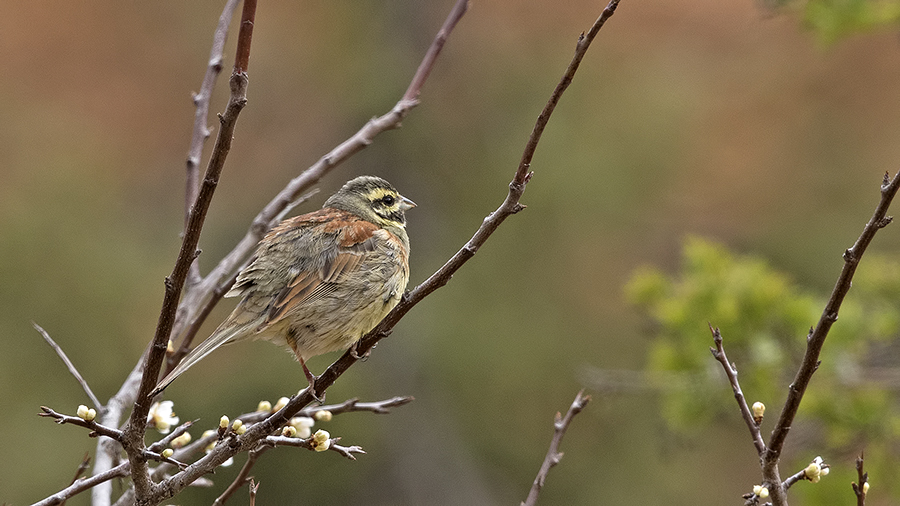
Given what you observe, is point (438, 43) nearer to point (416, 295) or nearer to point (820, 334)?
point (416, 295)

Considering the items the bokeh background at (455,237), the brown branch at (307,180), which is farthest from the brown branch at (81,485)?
the bokeh background at (455,237)

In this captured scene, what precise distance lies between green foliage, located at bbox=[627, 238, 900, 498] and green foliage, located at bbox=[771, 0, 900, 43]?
173 cm

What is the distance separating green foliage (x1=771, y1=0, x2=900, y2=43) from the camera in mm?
6066

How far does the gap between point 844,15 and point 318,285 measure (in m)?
4.29

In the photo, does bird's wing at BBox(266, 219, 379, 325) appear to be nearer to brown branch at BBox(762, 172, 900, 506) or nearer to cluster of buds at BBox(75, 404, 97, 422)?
cluster of buds at BBox(75, 404, 97, 422)

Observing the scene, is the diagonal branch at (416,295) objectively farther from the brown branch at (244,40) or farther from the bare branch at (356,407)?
the brown branch at (244,40)

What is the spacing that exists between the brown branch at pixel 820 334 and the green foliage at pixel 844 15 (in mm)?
4333

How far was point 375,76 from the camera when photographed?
550 inches

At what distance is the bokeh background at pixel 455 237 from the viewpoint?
11.7 meters

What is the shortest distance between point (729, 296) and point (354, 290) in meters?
3.36

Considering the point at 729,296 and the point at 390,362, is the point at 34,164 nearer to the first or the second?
the point at 390,362

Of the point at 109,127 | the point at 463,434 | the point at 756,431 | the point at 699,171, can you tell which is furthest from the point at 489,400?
the point at 109,127

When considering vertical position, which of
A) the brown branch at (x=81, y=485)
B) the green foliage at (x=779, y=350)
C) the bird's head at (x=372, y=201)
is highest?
the green foliage at (x=779, y=350)

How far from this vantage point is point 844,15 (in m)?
6.12
